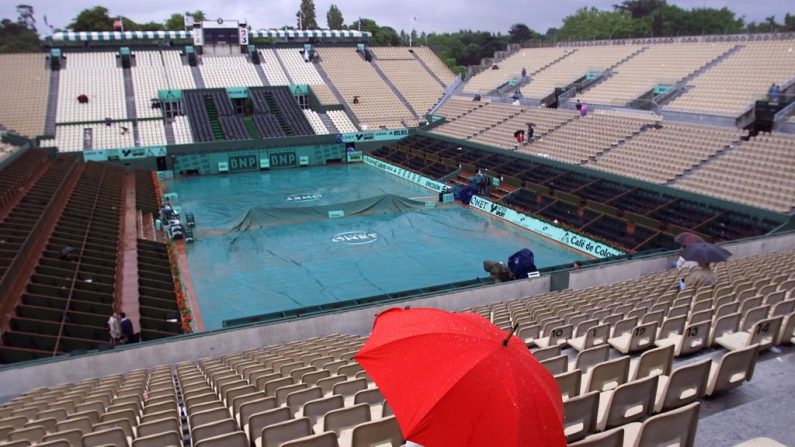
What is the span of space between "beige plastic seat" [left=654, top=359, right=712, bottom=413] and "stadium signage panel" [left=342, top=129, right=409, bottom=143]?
123 ft

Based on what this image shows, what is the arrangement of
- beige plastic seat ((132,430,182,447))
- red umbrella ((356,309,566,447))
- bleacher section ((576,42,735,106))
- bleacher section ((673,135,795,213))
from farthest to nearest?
1. bleacher section ((576,42,735,106))
2. bleacher section ((673,135,795,213))
3. beige plastic seat ((132,430,182,447))
4. red umbrella ((356,309,566,447))

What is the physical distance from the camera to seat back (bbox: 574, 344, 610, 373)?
625 cm

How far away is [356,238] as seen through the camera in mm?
22875

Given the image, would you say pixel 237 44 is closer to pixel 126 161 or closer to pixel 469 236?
pixel 126 161

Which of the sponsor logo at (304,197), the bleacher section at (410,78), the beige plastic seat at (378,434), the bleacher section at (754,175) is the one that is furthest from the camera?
the bleacher section at (410,78)

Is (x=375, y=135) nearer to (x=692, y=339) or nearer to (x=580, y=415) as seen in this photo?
(x=692, y=339)

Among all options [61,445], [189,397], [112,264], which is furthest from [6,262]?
[61,445]

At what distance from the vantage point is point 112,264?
1753 centimetres

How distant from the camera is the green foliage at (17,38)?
7156 cm

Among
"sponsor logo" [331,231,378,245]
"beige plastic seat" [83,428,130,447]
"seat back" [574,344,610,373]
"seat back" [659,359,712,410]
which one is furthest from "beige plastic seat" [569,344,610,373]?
"sponsor logo" [331,231,378,245]

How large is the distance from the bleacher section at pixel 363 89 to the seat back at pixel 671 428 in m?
40.7

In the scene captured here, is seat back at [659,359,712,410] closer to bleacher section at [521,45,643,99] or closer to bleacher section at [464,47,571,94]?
bleacher section at [521,45,643,99]

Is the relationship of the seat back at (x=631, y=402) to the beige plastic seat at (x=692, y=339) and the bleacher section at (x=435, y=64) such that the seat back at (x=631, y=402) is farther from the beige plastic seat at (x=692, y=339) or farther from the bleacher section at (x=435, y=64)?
the bleacher section at (x=435, y=64)

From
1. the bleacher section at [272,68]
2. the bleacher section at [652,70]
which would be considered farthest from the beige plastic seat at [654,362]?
the bleacher section at [272,68]
